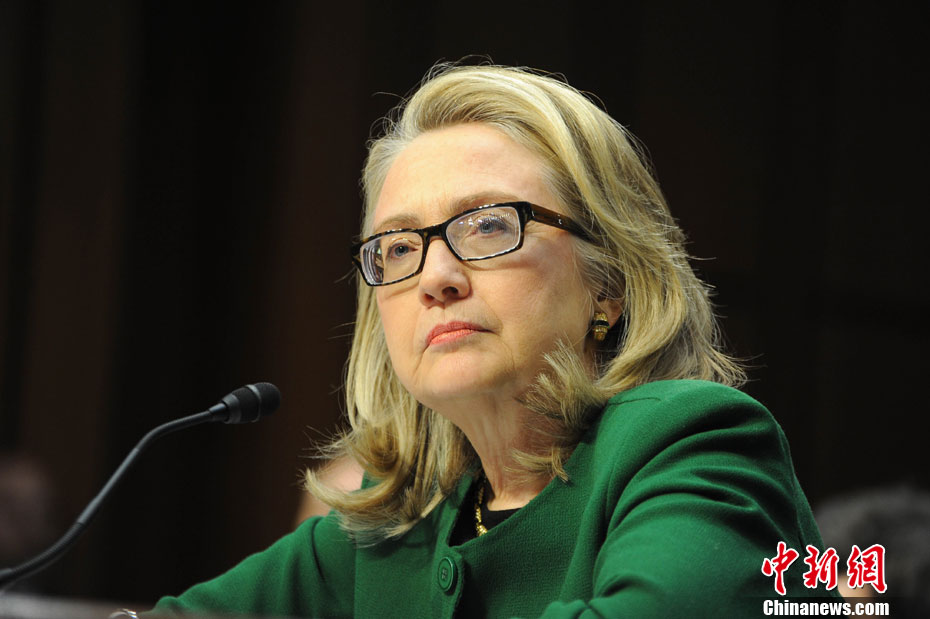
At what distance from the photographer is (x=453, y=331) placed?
137 centimetres

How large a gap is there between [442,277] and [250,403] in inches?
14.5

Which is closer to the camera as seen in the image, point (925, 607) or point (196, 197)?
point (925, 607)

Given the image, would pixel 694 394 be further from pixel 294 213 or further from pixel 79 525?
pixel 294 213

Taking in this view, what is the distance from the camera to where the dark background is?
3.52 meters

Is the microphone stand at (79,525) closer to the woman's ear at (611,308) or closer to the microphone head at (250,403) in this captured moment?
the microphone head at (250,403)

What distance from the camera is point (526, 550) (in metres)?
1.32

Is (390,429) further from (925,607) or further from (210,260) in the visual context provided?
(210,260)

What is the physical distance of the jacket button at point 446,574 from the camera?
134cm

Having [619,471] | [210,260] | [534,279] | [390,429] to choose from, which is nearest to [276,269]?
[210,260]

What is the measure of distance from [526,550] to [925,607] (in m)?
1.02

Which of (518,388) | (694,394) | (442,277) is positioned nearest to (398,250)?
(442,277)

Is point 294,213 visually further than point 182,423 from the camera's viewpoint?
Yes

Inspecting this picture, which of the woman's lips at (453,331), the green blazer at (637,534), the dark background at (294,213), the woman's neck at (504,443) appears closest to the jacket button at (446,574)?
the green blazer at (637,534)

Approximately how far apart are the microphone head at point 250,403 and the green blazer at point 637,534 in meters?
0.28
